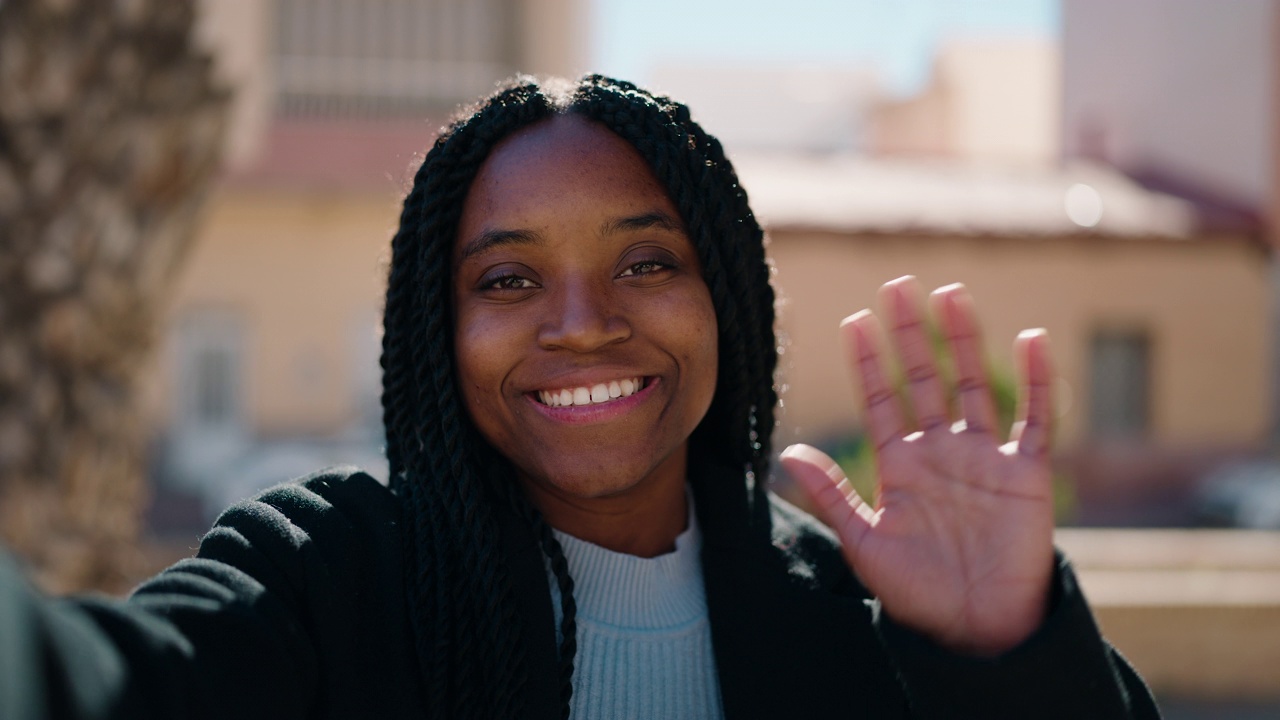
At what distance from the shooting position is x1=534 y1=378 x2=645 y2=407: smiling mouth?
1.80 metres

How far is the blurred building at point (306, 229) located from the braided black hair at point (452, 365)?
11.9m

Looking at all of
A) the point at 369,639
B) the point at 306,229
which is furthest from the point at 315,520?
the point at 306,229

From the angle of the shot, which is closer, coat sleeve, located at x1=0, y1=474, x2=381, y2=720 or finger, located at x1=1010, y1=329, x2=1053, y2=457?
coat sleeve, located at x1=0, y1=474, x2=381, y2=720

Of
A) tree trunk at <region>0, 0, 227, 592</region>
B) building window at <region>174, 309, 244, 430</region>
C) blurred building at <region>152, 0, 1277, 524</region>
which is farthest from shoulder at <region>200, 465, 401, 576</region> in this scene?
building window at <region>174, 309, 244, 430</region>

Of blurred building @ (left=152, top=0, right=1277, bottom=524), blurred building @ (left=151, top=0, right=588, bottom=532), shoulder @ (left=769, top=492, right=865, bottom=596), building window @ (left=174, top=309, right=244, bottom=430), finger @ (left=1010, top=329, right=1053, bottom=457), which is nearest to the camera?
finger @ (left=1010, top=329, right=1053, bottom=457)

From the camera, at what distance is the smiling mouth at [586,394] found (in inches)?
70.8

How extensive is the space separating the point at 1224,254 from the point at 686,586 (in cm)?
1530

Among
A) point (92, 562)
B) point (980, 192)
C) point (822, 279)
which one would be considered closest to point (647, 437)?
point (92, 562)

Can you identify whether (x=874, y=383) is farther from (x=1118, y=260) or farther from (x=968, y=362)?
(x=1118, y=260)

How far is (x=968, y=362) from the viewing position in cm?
169

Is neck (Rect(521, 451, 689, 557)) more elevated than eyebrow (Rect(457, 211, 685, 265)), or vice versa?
eyebrow (Rect(457, 211, 685, 265))

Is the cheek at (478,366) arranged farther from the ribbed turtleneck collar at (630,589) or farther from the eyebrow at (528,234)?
the ribbed turtleneck collar at (630,589)

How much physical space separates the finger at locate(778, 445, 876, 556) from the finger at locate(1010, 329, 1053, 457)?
251 millimetres

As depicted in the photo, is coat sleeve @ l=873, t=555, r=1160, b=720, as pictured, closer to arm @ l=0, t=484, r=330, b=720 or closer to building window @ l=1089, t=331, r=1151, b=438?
arm @ l=0, t=484, r=330, b=720
